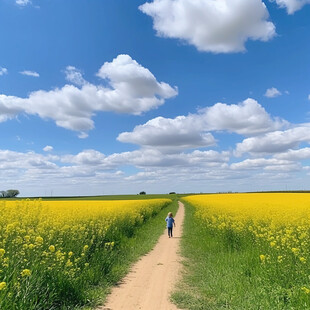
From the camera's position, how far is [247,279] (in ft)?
25.1

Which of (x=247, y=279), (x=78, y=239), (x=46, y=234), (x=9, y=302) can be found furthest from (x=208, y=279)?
(x=9, y=302)

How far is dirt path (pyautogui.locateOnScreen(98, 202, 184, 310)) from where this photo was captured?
6.64m

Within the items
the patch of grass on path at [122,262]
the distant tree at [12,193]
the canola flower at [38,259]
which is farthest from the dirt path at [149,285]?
the distant tree at [12,193]

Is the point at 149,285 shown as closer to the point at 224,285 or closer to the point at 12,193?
the point at 224,285

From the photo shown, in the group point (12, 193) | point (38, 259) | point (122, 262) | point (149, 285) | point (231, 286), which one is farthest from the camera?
point (12, 193)

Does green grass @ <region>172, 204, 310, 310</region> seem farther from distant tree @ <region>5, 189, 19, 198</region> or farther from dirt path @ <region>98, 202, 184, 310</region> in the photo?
distant tree @ <region>5, 189, 19, 198</region>

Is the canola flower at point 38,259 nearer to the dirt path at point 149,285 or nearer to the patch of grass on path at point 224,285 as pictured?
the dirt path at point 149,285

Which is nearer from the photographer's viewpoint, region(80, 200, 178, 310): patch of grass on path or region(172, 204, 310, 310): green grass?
region(172, 204, 310, 310): green grass

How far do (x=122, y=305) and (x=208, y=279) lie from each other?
279 centimetres

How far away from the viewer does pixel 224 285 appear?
752 centimetres

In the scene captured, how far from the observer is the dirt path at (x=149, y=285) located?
664 centimetres

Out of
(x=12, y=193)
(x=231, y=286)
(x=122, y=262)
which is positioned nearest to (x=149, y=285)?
(x=231, y=286)

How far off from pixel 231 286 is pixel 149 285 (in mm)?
2118

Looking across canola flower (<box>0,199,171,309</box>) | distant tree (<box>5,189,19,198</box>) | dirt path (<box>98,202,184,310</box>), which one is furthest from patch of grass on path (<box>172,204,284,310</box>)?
distant tree (<box>5,189,19,198</box>)
